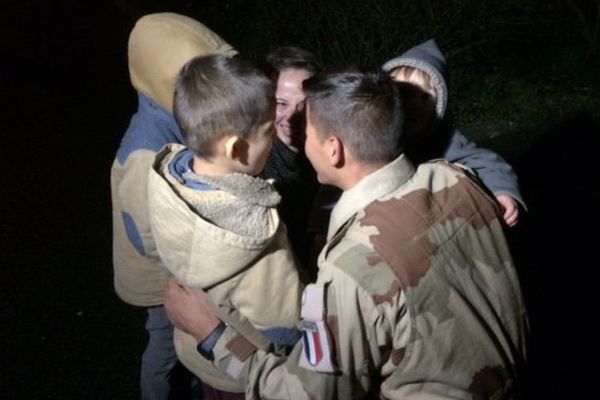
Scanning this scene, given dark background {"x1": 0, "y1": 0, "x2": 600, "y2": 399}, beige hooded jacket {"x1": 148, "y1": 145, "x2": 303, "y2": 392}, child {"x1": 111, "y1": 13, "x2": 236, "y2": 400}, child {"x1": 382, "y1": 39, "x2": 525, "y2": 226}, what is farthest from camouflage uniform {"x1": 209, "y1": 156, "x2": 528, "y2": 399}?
dark background {"x1": 0, "y1": 0, "x2": 600, "y2": 399}

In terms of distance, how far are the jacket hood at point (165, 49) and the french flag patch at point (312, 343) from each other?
0.92 meters

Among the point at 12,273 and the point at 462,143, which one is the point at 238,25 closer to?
the point at 12,273

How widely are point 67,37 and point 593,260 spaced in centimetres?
713

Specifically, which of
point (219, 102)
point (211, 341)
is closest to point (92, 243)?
point (211, 341)

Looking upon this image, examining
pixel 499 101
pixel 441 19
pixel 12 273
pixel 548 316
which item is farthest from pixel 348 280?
pixel 499 101

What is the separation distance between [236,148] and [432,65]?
0.96 m

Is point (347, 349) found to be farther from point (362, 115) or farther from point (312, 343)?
point (362, 115)

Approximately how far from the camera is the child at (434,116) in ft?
7.00

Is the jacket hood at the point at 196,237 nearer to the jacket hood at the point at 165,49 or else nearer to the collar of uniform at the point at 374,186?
the collar of uniform at the point at 374,186

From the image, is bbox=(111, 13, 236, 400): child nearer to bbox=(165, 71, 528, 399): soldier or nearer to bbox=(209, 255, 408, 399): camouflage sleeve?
bbox=(165, 71, 528, 399): soldier

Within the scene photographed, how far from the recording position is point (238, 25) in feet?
23.6

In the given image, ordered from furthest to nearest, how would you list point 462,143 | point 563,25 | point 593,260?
point 563,25, point 593,260, point 462,143

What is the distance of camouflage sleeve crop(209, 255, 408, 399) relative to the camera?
56.6 inches

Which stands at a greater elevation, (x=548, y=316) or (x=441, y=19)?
(x=441, y=19)
